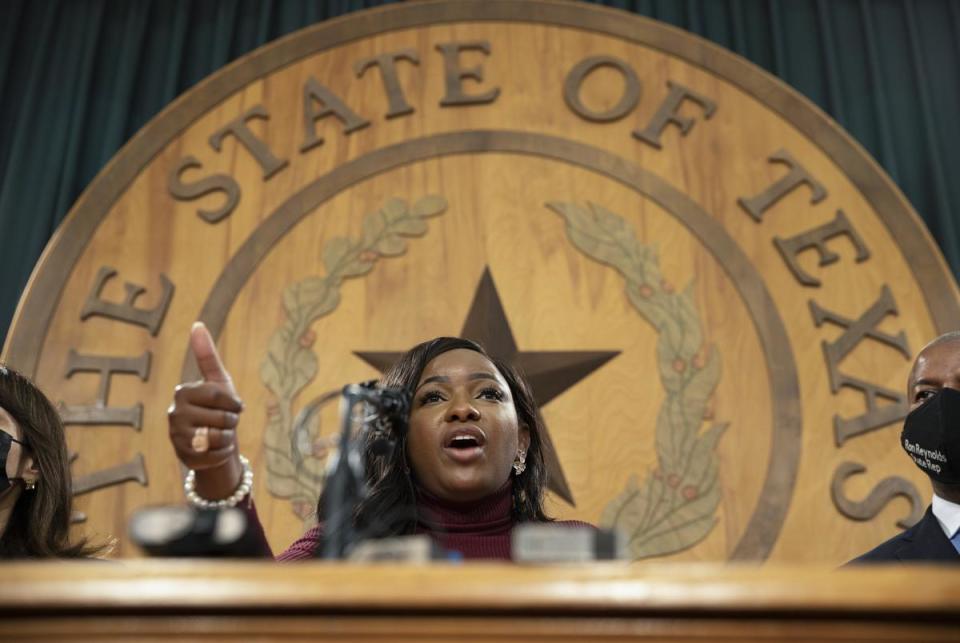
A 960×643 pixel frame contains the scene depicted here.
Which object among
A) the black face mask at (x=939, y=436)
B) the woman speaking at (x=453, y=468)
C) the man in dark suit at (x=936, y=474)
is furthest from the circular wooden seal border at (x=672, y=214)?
the woman speaking at (x=453, y=468)

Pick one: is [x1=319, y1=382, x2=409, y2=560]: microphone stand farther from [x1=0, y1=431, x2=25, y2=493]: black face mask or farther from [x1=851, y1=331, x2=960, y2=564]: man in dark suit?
[x1=851, y1=331, x2=960, y2=564]: man in dark suit

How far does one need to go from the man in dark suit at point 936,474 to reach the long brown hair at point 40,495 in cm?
153

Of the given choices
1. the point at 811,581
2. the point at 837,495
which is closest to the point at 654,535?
the point at 837,495

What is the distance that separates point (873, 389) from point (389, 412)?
5.31 feet

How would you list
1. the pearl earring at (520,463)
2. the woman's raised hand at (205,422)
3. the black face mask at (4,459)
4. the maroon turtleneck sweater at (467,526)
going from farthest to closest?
1. the pearl earring at (520,463)
2. the black face mask at (4,459)
3. the maroon turtleneck sweater at (467,526)
4. the woman's raised hand at (205,422)

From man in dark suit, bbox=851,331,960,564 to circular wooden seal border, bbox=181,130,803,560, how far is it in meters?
0.43

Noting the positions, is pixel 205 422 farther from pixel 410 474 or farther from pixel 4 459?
pixel 4 459

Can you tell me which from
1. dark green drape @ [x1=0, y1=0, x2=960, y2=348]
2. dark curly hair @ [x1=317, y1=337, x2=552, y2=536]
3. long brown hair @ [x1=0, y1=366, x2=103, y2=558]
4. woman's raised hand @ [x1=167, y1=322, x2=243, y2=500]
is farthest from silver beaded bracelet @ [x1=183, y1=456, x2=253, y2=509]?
dark green drape @ [x1=0, y1=0, x2=960, y2=348]

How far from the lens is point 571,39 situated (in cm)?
294

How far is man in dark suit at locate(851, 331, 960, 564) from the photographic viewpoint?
6.22 feet

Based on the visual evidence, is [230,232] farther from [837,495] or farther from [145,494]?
[837,495]

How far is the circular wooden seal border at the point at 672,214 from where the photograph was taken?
2.49 meters

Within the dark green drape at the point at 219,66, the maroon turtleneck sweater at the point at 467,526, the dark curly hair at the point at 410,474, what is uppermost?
the dark green drape at the point at 219,66

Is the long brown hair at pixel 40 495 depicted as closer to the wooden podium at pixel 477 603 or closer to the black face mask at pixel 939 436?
the wooden podium at pixel 477 603
